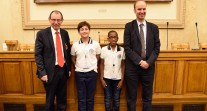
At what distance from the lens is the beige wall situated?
14.3ft

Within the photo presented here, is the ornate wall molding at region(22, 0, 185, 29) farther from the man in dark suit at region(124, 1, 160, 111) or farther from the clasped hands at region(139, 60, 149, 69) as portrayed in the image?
the clasped hands at region(139, 60, 149, 69)

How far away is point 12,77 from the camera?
304 cm

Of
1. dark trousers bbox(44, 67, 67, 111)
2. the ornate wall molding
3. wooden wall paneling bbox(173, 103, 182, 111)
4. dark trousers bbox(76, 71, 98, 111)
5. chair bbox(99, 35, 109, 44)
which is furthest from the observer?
the ornate wall molding

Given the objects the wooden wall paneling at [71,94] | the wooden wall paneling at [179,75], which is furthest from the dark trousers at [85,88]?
the wooden wall paneling at [179,75]

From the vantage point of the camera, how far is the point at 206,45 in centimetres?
371

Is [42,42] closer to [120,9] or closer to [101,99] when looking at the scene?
[101,99]

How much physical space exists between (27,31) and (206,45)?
10.7ft

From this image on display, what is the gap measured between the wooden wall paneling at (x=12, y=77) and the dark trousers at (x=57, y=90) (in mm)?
637

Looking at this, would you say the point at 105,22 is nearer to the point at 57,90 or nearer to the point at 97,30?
the point at 97,30

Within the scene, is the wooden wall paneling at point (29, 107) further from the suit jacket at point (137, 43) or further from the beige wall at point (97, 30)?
the beige wall at point (97, 30)

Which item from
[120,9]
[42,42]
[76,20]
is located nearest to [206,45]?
[120,9]

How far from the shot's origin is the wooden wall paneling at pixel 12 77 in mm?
3027

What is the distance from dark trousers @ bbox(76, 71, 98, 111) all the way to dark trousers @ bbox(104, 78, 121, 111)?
0.69 feet

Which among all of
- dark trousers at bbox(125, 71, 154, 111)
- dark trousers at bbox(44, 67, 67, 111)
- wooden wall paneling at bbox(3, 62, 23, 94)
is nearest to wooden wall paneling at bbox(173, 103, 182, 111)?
dark trousers at bbox(125, 71, 154, 111)
